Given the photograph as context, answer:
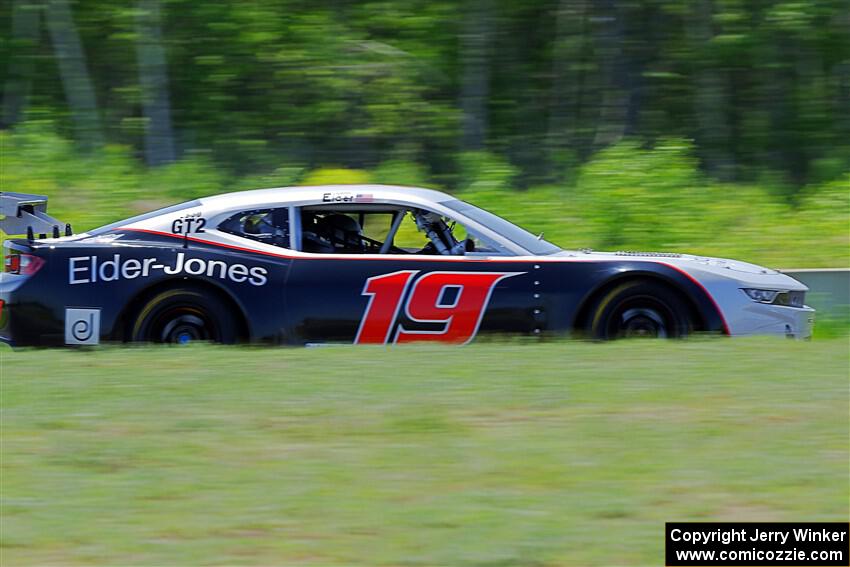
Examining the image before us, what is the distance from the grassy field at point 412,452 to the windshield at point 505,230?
3.93 ft

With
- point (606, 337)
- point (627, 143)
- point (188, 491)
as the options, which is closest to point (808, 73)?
point (627, 143)

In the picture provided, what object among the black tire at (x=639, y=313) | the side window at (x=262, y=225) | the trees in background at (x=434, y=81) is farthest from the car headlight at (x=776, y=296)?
the trees in background at (x=434, y=81)

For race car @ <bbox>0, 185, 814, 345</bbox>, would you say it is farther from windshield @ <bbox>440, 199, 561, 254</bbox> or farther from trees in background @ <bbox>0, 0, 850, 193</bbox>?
trees in background @ <bbox>0, 0, 850, 193</bbox>

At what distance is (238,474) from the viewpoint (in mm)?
4773

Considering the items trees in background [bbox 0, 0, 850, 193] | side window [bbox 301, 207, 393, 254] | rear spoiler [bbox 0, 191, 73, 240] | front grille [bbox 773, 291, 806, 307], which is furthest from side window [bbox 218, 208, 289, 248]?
trees in background [bbox 0, 0, 850, 193]

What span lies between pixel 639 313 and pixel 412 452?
3164 mm

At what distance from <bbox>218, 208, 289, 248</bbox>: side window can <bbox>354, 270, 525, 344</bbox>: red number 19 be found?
0.79m

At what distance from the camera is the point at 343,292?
7555 millimetres

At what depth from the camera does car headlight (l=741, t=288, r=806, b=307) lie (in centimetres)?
768

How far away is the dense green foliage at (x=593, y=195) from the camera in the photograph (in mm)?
12781

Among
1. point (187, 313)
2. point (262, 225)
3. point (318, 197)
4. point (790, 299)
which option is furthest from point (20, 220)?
point (790, 299)

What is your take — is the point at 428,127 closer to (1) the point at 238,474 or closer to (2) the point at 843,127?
(2) the point at 843,127

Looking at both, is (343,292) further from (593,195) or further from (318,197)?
(593,195)

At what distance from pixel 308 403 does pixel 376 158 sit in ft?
39.9
